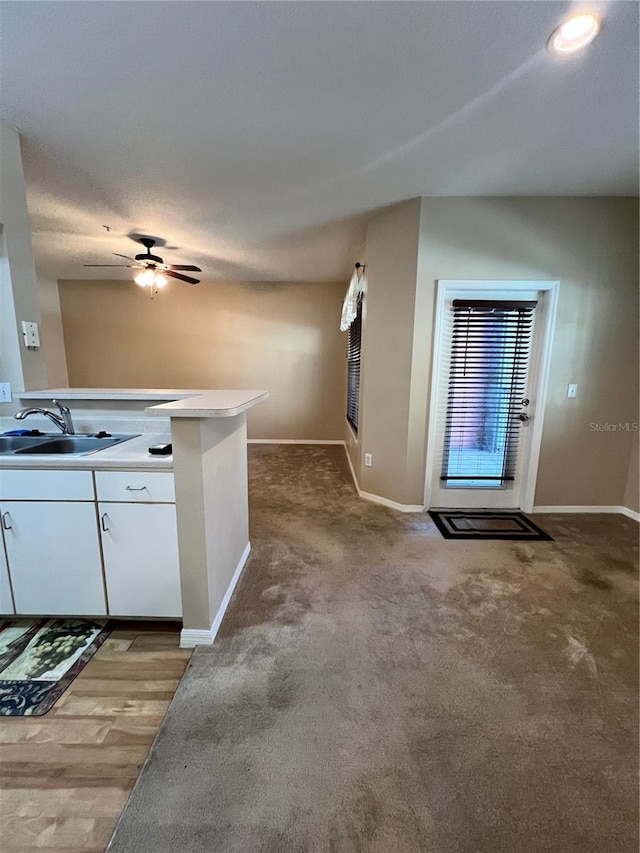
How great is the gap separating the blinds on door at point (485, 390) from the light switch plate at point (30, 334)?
119 inches

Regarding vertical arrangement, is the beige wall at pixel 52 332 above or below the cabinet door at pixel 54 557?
above

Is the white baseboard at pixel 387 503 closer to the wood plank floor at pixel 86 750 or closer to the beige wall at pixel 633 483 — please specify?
the beige wall at pixel 633 483

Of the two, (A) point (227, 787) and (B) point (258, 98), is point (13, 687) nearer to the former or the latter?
(A) point (227, 787)

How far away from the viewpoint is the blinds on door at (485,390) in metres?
2.89

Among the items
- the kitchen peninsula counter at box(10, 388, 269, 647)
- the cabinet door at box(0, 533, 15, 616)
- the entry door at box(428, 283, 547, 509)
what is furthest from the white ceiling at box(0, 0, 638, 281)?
the cabinet door at box(0, 533, 15, 616)

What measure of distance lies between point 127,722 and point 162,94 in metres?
2.74

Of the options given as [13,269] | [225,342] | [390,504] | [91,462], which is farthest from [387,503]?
[225,342]

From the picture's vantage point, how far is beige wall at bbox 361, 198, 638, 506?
2.73 meters

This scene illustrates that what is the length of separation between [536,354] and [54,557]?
11.7ft

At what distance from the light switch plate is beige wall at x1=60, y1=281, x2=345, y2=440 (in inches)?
132

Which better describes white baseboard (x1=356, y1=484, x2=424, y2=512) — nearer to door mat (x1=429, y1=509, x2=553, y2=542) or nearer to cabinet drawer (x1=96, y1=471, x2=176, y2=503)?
door mat (x1=429, y1=509, x2=553, y2=542)

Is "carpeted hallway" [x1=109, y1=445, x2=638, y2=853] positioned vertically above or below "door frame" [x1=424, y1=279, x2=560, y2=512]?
below

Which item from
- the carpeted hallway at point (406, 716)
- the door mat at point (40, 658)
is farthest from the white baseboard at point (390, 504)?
the door mat at point (40, 658)

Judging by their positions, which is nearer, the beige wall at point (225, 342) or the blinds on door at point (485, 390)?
the blinds on door at point (485, 390)
